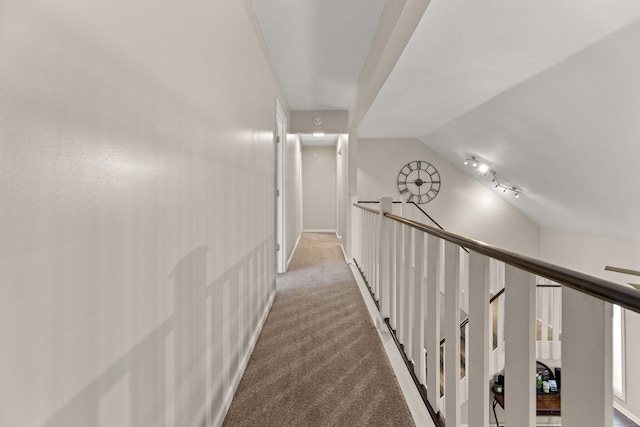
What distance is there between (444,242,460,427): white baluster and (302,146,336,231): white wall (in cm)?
726

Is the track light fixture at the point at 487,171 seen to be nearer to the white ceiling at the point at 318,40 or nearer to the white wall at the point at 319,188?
→ the white ceiling at the point at 318,40

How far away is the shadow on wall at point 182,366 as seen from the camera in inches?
25.2

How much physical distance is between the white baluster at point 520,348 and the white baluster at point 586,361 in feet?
0.34

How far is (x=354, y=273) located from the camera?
386cm

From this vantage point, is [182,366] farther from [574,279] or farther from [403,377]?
[403,377]

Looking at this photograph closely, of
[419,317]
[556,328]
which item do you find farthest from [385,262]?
[556,328]

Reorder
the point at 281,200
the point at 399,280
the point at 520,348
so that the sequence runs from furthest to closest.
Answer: the point at 281,200 → the point at 399,280 → the point at 520,348

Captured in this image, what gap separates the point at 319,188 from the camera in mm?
8391

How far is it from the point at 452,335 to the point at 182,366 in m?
0.95

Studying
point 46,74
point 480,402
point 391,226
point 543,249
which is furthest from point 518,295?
point 543,249

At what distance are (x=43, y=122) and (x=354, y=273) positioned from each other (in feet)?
11.8

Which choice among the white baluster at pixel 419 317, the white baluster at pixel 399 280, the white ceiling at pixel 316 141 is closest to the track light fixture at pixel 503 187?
the white ceiling at pixel 316 141

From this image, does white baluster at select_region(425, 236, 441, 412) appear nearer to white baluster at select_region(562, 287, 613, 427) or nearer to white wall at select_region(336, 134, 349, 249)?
white baluster at select_region(562, 287, 613, 427)

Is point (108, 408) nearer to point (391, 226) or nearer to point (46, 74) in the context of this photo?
point (46, 74)
